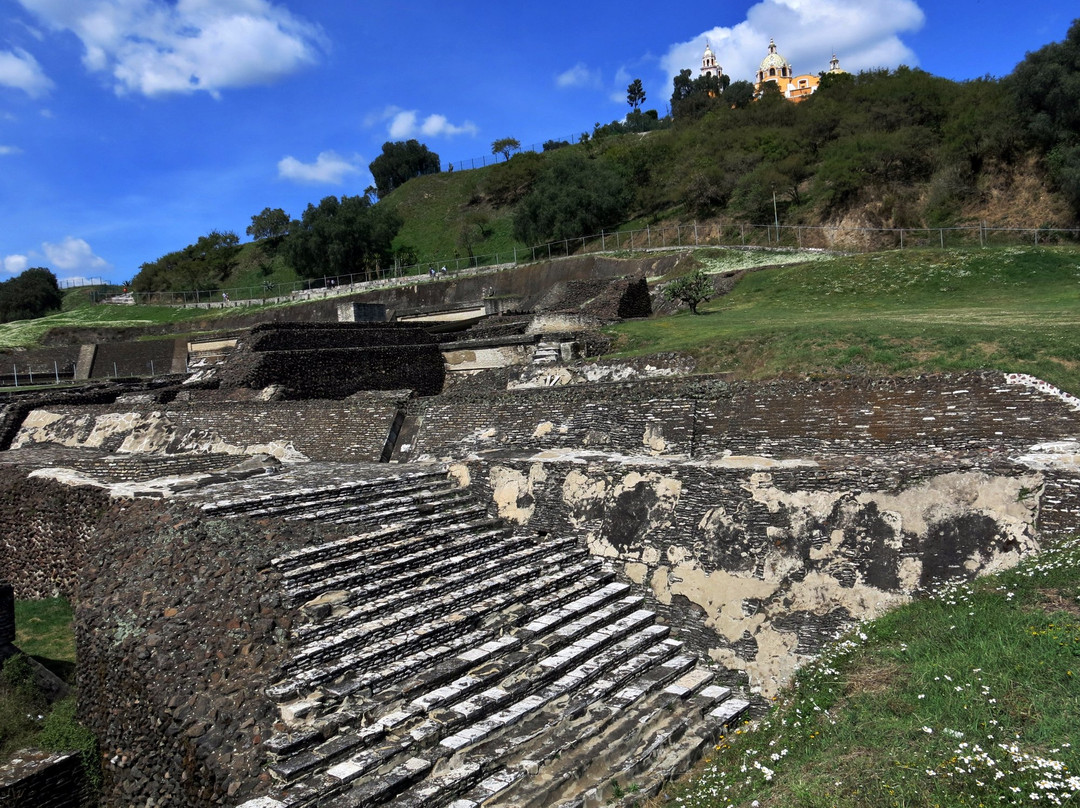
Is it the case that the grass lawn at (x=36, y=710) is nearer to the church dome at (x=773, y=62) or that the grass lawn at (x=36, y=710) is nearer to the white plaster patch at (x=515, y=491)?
the white plaster patch at (x=515, y=491)

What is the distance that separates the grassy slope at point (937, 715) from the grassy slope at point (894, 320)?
→ 4.26 metres

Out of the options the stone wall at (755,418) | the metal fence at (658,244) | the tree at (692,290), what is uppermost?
the metal fence at (658,244)

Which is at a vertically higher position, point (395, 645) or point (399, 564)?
point (399, 564)

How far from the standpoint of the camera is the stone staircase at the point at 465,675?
4.71 metres

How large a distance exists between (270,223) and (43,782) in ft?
191

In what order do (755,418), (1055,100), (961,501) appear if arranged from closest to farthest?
(961,501)
(755,418)
(1055,100)

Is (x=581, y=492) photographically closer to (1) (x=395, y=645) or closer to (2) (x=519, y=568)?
(2) (x=519, y=568)

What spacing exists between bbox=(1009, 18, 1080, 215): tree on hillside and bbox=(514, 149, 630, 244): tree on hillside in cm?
1803

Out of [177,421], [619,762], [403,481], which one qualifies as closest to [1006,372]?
[619,762]

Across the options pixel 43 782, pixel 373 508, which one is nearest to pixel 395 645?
pixel 373 508

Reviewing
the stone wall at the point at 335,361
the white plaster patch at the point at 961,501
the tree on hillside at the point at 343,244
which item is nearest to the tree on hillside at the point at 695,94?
the tree on hillside at the point at 343,244

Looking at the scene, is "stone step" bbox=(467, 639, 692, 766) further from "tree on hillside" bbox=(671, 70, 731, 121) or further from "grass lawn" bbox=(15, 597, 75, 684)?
"tree on hillside" bbox=(671, 70, 731, 121)

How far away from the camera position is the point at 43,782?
548 cm

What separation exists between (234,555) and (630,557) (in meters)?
3.80
